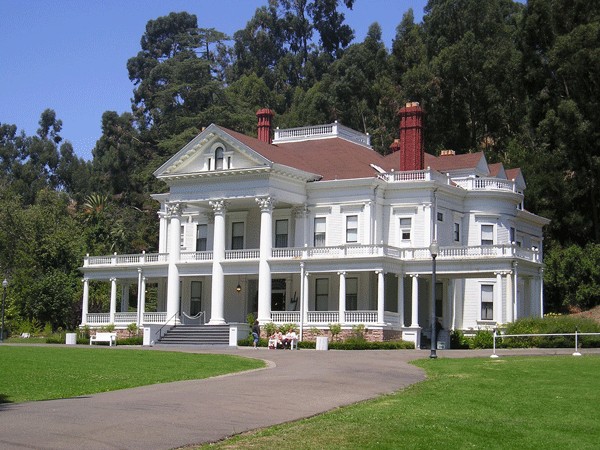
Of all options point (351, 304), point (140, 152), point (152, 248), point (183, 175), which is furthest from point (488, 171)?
point (140, 152)

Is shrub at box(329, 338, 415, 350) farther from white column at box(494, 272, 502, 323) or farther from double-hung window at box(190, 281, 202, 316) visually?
double-hung window at box(190, 281, 202, 316)

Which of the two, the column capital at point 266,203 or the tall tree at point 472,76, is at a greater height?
the tall tree at point 472,76

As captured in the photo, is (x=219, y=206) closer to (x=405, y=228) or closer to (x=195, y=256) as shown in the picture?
(x=195, y=256)

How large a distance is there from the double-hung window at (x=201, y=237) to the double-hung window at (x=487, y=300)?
1681 centimetres

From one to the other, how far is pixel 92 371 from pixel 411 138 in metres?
33.0

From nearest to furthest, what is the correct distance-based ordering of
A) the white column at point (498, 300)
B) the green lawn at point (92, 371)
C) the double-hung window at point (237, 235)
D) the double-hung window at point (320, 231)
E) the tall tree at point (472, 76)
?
1. the green lawn at point (92, 371)
2. the white column at point (498, 300)
3. the double-hung window at point (320, 231)
4. the double-hung window at point (237, 235)
5. the tall tree at point (472, 76)

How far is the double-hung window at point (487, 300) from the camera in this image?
56719 mm

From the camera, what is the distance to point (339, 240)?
5681cm

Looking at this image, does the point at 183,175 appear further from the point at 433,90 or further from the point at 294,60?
the point at 294,60

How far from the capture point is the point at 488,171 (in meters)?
60.8

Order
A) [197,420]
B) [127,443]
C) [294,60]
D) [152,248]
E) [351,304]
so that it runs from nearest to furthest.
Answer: [127,443], [197,420], [351,304], [152,248], [294,60]

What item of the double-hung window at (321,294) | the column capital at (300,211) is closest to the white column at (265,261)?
the column capital at (300,211)

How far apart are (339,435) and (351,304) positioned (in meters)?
41.0

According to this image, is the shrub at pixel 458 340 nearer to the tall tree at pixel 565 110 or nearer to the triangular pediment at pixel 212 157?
the triangular pediment at pixel 212 157
